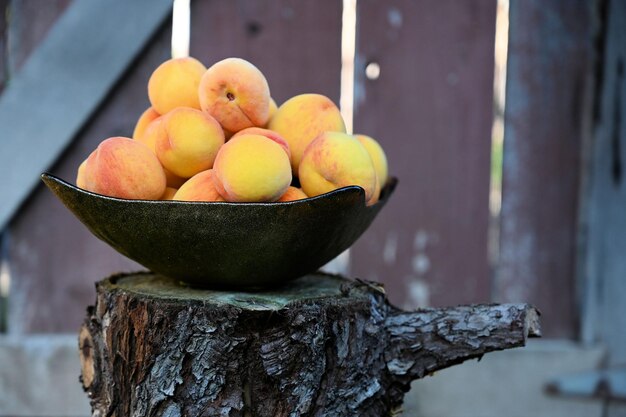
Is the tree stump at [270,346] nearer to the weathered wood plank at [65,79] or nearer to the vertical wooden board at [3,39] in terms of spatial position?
the weathered wood plank at [65,79]

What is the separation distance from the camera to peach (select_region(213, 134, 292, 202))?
0.81 metres

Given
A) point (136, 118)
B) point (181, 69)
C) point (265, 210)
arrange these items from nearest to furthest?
point (265, 210) → point (181, 69) → point (136, 118)

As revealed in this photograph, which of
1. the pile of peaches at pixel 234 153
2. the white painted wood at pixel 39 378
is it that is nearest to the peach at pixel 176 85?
the pile of peaches at pixel 234 153

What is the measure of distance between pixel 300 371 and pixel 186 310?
0.17 metres

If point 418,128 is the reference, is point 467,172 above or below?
below

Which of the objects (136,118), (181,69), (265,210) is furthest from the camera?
(136,118)

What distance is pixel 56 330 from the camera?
1.89m

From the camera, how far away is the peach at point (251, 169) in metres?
0.81

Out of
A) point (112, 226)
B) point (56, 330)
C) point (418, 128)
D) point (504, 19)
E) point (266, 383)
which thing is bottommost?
point (56, 330)

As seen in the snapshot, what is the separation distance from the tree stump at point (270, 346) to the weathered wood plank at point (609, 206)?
3.58ft

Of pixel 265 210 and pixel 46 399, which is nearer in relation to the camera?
pixel 265 210

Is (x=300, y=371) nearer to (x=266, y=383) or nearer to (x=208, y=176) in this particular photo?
(x=266, y=383)

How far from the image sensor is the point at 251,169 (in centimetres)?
81

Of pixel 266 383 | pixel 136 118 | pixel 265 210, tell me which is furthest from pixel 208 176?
pixel 136 118
